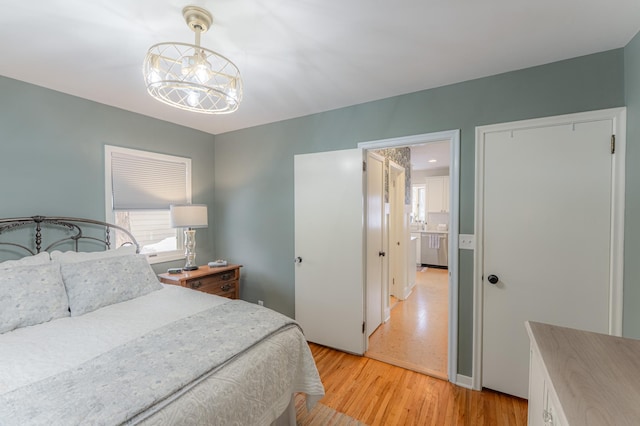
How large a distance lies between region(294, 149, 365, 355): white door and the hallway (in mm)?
354

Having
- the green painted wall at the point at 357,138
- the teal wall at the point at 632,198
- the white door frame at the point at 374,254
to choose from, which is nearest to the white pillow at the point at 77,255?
the green painted wall at the point at 357,138

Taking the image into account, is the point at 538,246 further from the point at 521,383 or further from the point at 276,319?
the point at 276,319

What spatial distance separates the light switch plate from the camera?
2.18m

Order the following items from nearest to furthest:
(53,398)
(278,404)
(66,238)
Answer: (53,398) → (278,404) → (66,238)

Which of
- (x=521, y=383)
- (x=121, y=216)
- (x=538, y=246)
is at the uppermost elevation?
(x=121, y=216)

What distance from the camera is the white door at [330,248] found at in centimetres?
270

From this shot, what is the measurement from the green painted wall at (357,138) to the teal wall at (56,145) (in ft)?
3.76

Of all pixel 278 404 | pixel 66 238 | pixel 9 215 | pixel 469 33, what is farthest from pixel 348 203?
pixel 9 215

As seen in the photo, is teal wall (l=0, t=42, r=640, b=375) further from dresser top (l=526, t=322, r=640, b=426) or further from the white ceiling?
dresser top (l=526, t=322, r=640, b=426)

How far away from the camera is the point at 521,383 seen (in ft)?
6.70

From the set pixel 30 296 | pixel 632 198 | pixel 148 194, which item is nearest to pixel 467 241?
pixel 632 198

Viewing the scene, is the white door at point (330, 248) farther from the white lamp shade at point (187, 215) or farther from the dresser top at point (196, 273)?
the white lamp shade at point (187, 215)

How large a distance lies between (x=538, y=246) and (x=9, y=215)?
4.07 meters

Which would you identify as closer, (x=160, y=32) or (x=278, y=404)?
Answer: (x=278, y=404)
